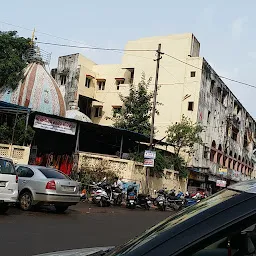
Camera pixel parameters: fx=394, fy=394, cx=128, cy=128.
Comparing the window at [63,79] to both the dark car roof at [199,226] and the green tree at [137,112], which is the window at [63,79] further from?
the dark car roof at [199,226]

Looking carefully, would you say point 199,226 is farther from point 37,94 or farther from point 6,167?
point 37,94

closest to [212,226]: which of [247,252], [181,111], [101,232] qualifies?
[247,252]

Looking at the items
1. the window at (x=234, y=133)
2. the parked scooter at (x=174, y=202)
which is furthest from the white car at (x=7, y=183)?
the window at (x=234, y=133)

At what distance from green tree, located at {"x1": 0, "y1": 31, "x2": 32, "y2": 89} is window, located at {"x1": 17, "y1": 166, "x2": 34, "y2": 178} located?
16.2 metres

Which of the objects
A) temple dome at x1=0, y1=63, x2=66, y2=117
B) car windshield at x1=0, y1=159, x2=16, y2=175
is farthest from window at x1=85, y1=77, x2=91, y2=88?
car windshield at x1=0, y1=159, x2=16, y2=175

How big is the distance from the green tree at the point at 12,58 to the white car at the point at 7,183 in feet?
60.2

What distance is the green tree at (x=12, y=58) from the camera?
28828mm

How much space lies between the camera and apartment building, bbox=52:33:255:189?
36.6m

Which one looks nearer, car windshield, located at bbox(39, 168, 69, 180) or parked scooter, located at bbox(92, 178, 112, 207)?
car windshield, located at bbox(39, 168, 69, 180)

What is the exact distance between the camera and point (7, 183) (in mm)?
10781

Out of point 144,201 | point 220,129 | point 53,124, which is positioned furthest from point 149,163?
point 220,129

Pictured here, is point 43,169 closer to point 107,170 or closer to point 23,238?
point 23,238

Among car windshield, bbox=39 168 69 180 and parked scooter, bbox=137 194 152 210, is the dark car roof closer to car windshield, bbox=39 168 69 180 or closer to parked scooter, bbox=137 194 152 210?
car windshield, bbox=39 168 69 180

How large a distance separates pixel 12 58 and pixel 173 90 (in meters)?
15.3
